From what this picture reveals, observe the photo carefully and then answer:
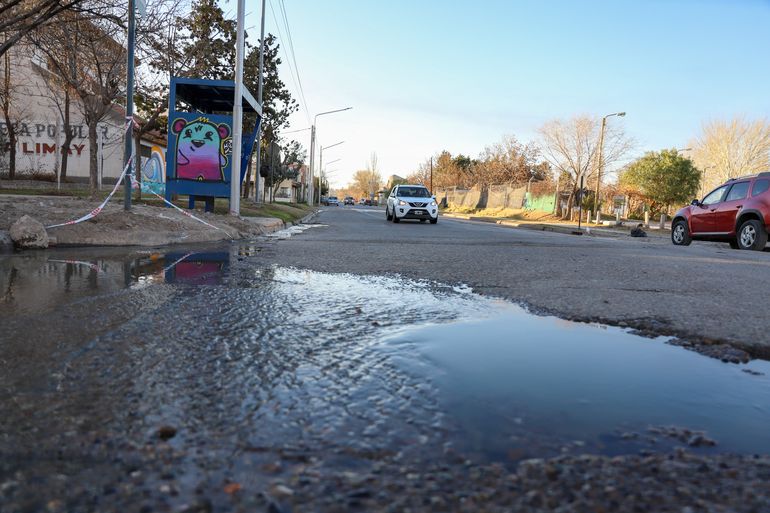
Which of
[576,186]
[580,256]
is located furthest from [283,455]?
[576,186]

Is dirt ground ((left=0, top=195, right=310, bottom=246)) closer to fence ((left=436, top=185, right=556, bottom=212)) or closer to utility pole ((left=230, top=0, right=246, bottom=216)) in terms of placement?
utility pole ((left=230, top=0, right=246, bottom=216))

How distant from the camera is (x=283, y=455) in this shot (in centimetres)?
183

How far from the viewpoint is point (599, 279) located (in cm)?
630

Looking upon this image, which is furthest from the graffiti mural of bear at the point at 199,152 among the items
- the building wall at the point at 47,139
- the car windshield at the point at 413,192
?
the building wall at the point at 47,139

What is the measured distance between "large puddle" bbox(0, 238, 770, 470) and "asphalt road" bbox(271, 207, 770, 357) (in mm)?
475

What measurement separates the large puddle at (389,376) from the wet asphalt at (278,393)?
0.04ft

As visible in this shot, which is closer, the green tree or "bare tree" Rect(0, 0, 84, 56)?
"bare tree" Rect(0, 0, 84, 56)

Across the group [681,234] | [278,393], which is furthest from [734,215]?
[278,393]

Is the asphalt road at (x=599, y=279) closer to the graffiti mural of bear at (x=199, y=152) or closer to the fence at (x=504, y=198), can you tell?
the graffiti mural of bear at (x=199, y=152)

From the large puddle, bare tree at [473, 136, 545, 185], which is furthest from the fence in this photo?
the large puddle

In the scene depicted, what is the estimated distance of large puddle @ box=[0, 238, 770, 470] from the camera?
6.78ft

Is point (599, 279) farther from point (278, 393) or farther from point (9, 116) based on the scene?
point (9, 116)

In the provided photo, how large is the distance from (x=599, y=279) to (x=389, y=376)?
444 centimetres

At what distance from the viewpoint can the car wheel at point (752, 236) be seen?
1341 centimetres
